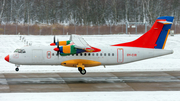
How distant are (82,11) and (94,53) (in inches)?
2258

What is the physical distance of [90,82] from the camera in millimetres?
27359

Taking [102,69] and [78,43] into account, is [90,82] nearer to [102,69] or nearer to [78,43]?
[78,43]

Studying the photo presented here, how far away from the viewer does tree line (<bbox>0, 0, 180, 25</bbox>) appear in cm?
8606

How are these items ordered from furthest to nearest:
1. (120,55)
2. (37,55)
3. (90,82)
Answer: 1. (120,55)
2. (37,55)
3. (90,82)

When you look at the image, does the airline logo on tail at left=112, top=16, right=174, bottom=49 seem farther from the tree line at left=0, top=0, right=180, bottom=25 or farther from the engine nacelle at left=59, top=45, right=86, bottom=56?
the tree line at left=0, top=0, right=180, bottom=25

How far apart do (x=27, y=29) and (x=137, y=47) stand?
144ft

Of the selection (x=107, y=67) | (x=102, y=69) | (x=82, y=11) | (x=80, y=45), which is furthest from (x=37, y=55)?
(x=82, y=11)

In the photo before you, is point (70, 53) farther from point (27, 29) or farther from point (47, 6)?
point (47, 6)

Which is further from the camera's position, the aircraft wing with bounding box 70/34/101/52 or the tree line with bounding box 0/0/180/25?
the tree line with bounding box 0/0/180/25

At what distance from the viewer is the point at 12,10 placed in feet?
299

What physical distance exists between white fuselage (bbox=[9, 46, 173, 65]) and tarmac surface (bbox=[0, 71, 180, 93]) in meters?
1.74

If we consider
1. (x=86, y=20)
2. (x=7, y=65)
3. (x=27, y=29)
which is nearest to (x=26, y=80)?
(x=7, y=65)
